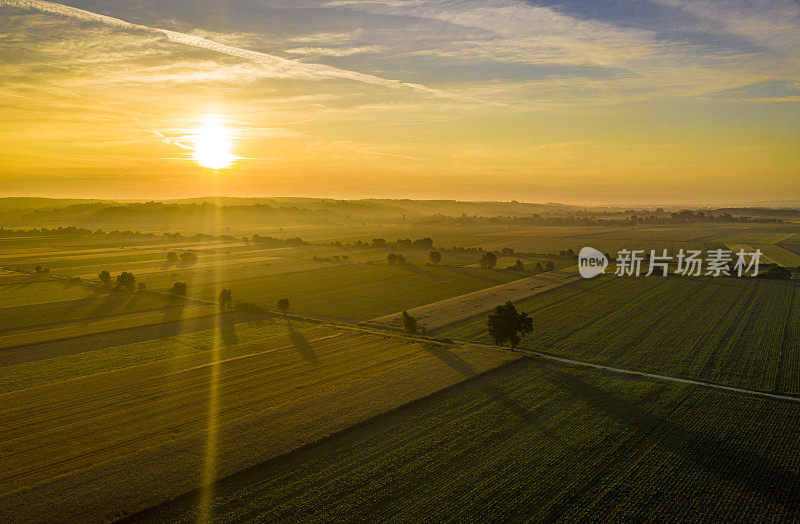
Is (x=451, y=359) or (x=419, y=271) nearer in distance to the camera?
(x=451, y=359)

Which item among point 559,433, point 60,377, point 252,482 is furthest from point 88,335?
point 559,433

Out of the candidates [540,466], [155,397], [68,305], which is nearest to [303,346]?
[155,397]

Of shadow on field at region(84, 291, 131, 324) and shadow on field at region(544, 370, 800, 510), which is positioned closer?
shadow on field at region(544, 370, 800, 510)

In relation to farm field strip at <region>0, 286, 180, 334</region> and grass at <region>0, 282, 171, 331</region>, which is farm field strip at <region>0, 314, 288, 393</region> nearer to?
farm field strip at <region>0, 286, 180, 334</region>

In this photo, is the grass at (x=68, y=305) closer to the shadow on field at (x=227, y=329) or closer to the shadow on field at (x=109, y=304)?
the shadow on field at (x=109, y=304)

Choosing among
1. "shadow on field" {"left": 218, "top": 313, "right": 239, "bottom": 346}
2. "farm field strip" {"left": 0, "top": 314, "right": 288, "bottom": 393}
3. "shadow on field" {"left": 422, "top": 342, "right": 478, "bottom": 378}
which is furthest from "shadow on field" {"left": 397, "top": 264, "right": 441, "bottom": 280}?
"shadow on field" {"left": 422, "top": 342, "right": 478, "bottom": 378}

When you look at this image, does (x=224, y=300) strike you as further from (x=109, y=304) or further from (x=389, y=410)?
(x=389, y=410)

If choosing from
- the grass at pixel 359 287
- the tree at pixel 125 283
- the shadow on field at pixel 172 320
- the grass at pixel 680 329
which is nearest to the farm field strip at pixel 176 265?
the tree at pixel 125 283
